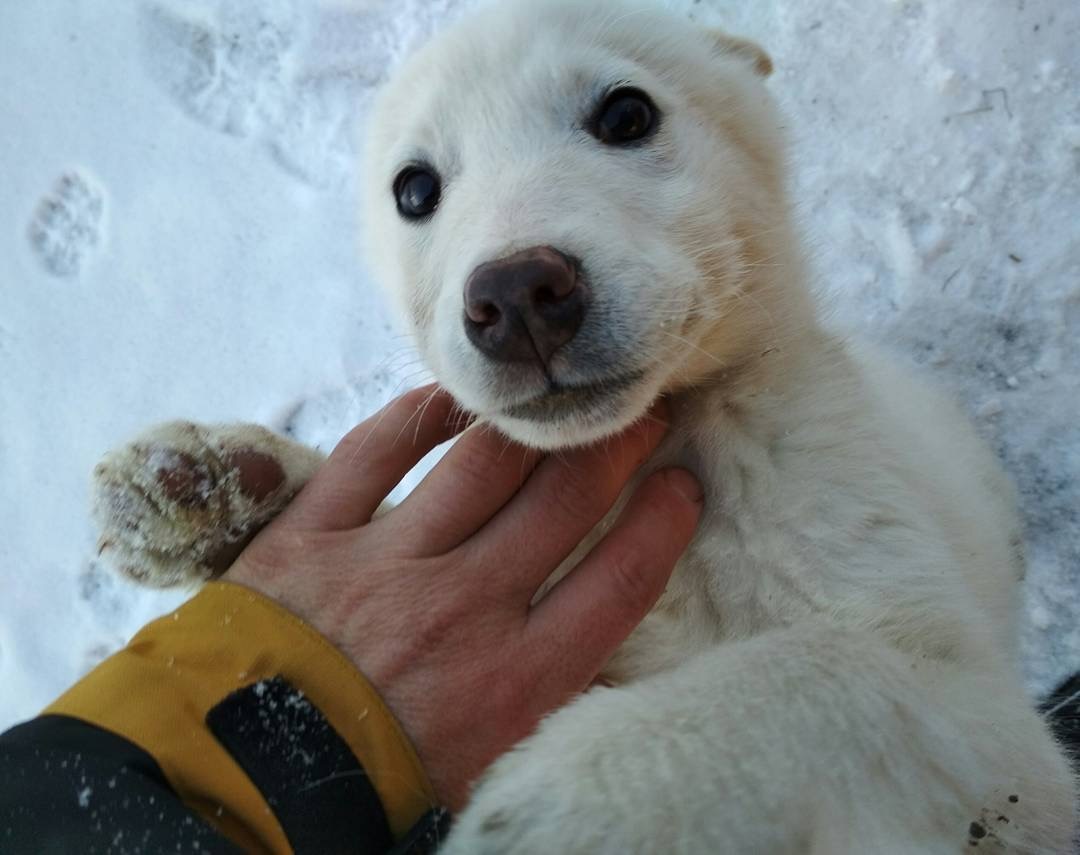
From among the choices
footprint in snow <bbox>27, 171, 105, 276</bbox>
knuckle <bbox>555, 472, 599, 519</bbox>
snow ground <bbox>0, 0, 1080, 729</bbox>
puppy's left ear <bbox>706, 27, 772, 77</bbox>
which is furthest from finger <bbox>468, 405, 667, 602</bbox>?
footprint in snow <bbox>27, 171, 105, 276</bbox>

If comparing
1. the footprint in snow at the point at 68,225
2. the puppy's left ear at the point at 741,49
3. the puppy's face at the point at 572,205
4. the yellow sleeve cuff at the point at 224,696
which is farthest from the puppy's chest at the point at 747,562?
the footprint in snow at the point at 68,225

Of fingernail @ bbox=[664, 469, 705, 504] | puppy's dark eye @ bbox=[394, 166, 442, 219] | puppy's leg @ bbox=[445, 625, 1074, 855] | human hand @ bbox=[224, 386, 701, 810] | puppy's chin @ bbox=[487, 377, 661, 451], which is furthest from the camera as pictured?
puppy's dark eye @ bbox=[394, 166, 442, 219]

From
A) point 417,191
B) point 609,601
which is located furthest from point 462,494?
point 417,191

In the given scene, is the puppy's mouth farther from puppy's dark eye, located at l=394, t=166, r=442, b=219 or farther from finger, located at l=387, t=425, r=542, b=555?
puppy's dark eye, located at l=394, t=166, r=442, b=219

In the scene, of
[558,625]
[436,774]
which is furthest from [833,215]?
[436,774]

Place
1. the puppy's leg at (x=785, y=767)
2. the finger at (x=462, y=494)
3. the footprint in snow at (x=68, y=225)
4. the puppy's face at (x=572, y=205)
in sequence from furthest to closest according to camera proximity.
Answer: the footprint in snow at (x=68, y=225) → the finger at (x=462, y=494) → the puppy's face at (x=572, y=205) → the puppy's leg at (x=785, y=767)

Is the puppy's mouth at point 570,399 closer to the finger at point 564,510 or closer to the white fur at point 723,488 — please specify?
the white fur at point 723,488

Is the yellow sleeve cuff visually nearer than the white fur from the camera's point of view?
No
